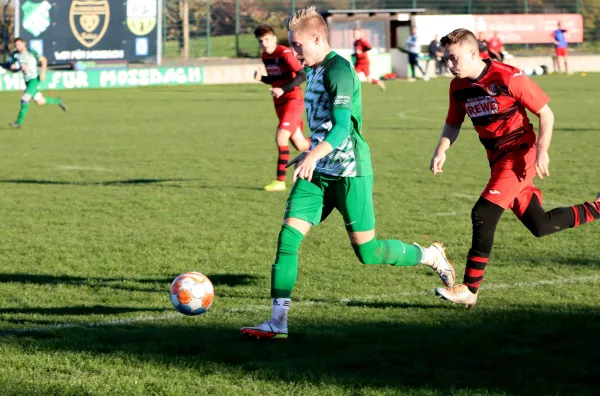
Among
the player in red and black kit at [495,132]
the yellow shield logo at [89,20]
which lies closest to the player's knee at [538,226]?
the player in red and black kit at [495,132]

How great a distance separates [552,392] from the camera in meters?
4.50

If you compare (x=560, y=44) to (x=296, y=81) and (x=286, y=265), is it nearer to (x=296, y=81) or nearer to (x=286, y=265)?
(x=296, y=81)

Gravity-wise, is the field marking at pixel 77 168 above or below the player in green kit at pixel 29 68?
below

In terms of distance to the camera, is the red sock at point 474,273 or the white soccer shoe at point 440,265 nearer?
the red sock at point 474,273

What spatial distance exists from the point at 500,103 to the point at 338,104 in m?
1.26

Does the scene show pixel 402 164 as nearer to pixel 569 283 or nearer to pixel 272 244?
pixel 272 244

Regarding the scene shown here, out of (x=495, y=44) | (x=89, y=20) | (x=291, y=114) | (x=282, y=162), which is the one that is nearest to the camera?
(x=291, y=114)

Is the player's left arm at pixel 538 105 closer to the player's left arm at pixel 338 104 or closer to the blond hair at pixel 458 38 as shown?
the blond hair at pixel 458 38

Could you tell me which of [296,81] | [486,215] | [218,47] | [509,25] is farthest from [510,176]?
[509,25]

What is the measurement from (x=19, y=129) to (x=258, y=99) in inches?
417

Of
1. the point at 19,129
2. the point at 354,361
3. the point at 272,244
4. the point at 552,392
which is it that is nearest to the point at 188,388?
the point at 354,361

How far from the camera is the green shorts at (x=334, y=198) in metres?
5.77

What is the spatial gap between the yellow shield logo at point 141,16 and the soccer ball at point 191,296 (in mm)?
34953

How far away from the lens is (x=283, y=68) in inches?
484
